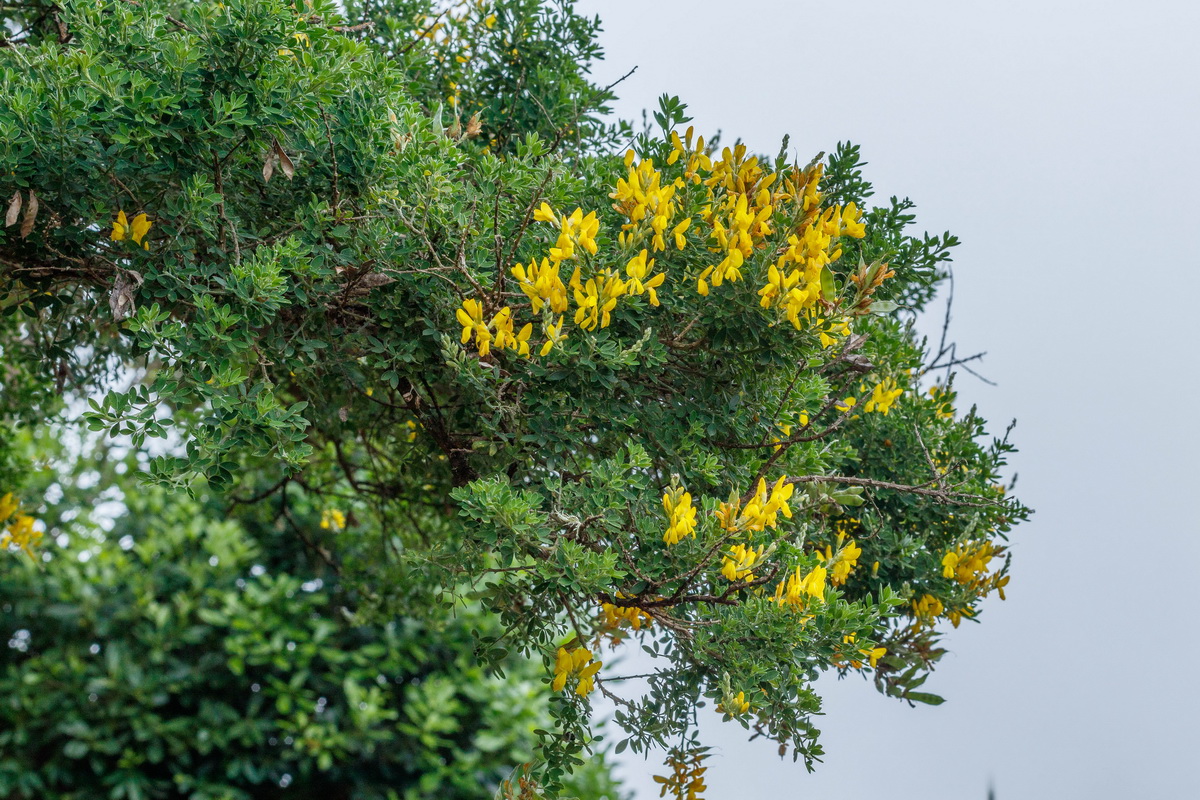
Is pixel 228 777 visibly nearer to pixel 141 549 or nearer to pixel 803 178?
pixel 141 549

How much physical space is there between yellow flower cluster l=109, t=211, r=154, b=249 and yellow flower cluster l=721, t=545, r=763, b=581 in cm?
132

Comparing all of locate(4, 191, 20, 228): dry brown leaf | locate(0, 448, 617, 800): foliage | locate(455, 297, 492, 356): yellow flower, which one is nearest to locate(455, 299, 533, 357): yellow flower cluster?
locate(455, 297, 492, 356): yellow flower

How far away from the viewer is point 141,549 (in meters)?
5.59

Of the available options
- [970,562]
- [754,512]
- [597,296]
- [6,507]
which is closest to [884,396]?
[970,562]

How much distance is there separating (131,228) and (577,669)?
1289mm

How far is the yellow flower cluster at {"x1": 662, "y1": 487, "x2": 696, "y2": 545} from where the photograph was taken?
1.85m

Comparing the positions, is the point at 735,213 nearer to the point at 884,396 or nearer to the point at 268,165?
the point at 268,165


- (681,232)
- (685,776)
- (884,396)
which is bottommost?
(685,776)

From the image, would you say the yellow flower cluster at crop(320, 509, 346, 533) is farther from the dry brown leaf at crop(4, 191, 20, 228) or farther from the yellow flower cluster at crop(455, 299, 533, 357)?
the yellow flower cluster at crop(455, 299, 533, 357)

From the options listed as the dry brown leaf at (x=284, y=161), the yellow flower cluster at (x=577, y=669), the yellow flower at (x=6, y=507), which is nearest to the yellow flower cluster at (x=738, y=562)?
the yellow flower cluster at (x=577, y=669)

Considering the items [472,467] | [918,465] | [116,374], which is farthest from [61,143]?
[918,465]

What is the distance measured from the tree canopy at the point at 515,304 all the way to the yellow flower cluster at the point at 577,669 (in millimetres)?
10

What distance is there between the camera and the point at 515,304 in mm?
1986

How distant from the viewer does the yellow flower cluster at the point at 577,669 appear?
2.11 m
